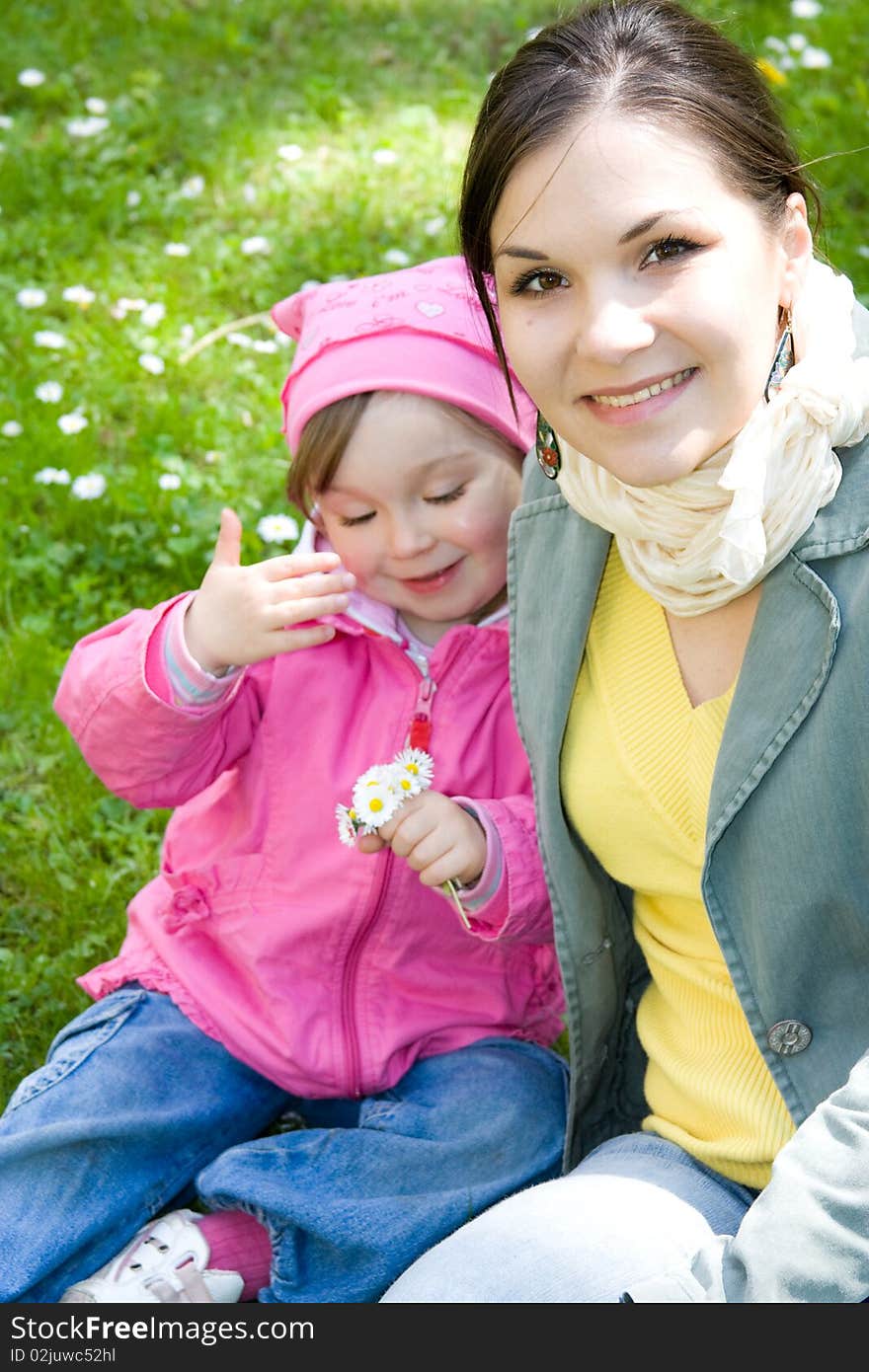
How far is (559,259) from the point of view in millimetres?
1776

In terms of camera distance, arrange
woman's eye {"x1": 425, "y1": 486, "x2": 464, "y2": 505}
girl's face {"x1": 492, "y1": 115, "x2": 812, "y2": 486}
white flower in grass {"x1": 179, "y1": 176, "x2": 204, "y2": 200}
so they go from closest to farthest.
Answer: girl's face {"x1": 492, "y1": 115, "x2": 812, "y2": 486}, woman's eye {"x1": 425, "y1": 486, "x2": 464, "y2": 505}, white flower in grass {"x1": 179, "y1": 176, "x2": 204, "y2": 200}

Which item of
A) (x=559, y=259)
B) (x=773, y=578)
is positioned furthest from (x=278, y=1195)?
(x=559, y=259)

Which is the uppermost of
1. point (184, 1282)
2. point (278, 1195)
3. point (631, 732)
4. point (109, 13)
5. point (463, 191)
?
point (463, 191)

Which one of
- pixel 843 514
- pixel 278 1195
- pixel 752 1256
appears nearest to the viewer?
pixel 752 1256

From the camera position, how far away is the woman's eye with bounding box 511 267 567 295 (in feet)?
5.97

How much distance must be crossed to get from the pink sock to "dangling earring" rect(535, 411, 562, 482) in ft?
3.65

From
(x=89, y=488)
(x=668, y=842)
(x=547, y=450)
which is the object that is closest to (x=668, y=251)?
(x=547, y=450)

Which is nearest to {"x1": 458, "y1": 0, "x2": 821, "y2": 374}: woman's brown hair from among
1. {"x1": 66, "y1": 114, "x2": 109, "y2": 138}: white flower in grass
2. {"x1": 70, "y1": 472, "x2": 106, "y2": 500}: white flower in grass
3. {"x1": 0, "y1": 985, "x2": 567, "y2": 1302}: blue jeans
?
{"x1": 0, "y1": 985, "x2": 567, "y2": 1302}: blue jeans

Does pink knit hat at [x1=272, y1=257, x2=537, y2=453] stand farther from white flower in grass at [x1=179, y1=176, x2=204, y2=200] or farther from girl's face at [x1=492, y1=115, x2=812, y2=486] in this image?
white flower in grass at [x1=179, y1=176, x2=204, y2=200]

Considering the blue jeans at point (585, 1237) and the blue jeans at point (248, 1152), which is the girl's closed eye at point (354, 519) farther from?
the blue jeans at point (585, 1237)

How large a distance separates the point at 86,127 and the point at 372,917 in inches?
113

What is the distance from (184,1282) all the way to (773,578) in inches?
49.1

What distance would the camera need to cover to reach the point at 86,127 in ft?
14.6

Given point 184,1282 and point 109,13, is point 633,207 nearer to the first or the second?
point 184,1282
